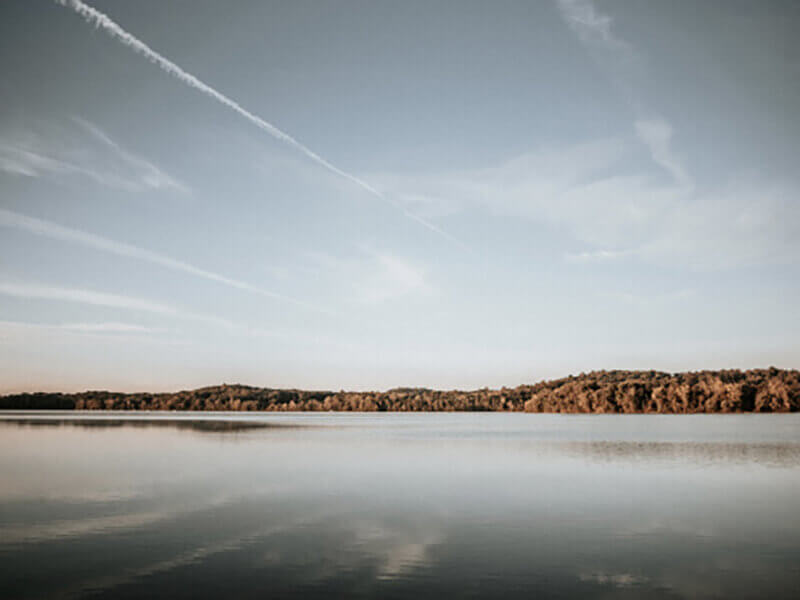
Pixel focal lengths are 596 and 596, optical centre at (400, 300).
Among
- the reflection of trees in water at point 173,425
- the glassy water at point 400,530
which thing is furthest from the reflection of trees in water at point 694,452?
the reflection of trees in water at point 173,425

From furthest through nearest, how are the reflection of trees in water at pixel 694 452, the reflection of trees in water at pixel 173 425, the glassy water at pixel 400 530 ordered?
the reflection of trees in water at pixel 173 425, the reflection of trees in water at pixel 694 452, the glassy water at pixel 400 530

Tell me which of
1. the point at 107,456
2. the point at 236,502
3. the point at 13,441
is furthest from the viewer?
the point at 13,441

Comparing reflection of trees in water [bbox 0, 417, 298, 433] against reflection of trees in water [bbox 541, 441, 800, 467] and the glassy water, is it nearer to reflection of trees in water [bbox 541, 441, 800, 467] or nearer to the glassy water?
reflection of trees in water [bbox 541, 441, 800, 467]

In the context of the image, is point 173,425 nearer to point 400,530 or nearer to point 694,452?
point 694,452

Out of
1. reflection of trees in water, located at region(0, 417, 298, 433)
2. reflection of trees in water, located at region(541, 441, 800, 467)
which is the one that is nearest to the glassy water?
reflection of trees in water, located at region(541, 441, 800, 467)

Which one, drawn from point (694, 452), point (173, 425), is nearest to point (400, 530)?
point (694, 452)

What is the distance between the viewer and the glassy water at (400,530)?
45.4 feet

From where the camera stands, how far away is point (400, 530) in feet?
65.3

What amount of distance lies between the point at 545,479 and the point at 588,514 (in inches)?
415

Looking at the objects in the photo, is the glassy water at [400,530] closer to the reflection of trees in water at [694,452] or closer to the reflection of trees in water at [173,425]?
the reflection of trees in water at [694,452]

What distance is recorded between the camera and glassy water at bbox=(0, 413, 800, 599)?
45.4 feet

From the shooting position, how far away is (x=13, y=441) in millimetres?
62594

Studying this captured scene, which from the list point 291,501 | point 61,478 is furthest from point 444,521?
point 61,478

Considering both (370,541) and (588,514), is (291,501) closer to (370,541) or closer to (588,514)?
(370,541)
